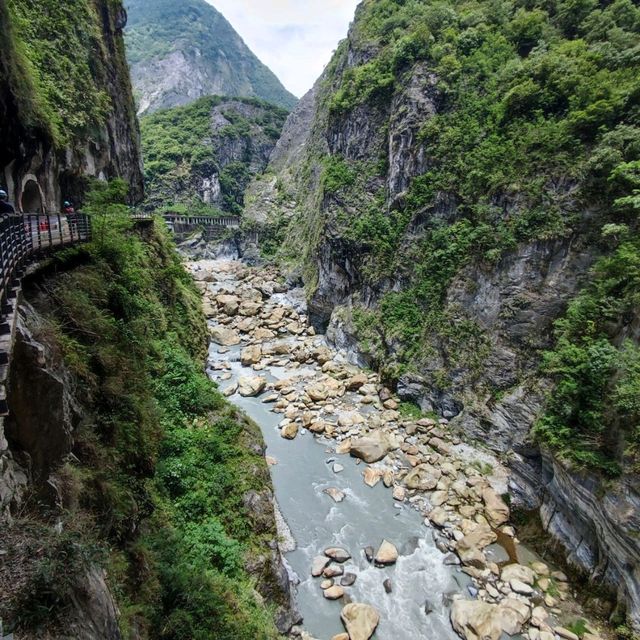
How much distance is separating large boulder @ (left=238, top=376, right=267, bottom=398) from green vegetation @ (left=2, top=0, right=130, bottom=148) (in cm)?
1488

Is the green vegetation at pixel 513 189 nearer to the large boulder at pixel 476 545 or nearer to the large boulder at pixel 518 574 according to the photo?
the large boulder at pixel 476 545

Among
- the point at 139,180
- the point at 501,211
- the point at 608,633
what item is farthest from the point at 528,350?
the point at 139,180

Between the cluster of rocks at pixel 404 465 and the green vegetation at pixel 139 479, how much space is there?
4.42 meters

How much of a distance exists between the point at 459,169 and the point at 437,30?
12862 mm

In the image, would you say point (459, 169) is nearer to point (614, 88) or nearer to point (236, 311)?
point (614, 88)

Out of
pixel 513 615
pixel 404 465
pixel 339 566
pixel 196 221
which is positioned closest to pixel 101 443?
pixel 339 566

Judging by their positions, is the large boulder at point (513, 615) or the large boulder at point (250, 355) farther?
the large boulder at point (250, 355)

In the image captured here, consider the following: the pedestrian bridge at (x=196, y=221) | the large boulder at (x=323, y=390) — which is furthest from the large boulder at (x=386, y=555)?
the pedestrian bridge at (x=196, y=221)

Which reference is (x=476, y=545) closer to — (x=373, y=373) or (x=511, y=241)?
(x=373, y=373)

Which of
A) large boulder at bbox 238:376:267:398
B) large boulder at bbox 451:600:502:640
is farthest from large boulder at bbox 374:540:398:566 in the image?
large boulder at bbox 238:376:267:398

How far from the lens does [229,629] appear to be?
7.14 metres

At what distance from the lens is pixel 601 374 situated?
38.5ft

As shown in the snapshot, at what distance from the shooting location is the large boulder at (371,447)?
16.7 m

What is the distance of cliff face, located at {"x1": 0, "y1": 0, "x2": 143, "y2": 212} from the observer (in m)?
12.1
